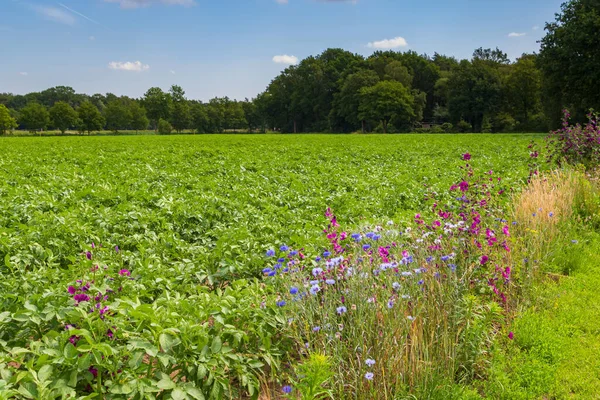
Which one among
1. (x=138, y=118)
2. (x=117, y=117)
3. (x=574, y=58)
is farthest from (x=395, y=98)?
(x=117, y=117)

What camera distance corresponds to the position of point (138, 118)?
10944 cm

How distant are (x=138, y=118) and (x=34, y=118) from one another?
Answer: 23013 mm

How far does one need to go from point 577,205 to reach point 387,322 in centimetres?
639

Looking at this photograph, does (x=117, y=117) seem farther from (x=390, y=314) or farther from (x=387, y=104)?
(x=390, y=314)

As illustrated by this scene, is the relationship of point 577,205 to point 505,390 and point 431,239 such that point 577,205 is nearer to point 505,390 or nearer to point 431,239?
point 431,239

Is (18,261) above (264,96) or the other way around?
the other way around

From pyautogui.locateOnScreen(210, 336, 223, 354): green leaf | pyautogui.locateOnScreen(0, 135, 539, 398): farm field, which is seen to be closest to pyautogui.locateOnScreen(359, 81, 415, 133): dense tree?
pyautogui.locateOnScreen(0, 135, 539, 398): farm field

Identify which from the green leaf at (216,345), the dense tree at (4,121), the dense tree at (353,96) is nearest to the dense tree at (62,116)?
the dense tree at (4,121)

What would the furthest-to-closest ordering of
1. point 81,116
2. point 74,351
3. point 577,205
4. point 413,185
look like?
1. point 81,116
2. point 413,185
3. point 577,205
4. point 74,351

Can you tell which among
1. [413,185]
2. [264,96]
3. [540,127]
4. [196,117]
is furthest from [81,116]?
[413,185]

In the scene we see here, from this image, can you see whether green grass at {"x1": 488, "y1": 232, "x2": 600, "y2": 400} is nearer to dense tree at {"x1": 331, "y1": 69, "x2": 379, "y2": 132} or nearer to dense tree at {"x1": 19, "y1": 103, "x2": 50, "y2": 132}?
dense tree at {"x1": 331, "y1": 69, "x2": 379, "y2": 132}

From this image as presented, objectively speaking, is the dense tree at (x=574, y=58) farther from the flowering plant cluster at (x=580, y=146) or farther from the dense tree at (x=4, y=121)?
the dense tree at (x=4, y=121)

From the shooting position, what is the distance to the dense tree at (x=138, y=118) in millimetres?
109438

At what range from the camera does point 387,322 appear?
320 centimetres
